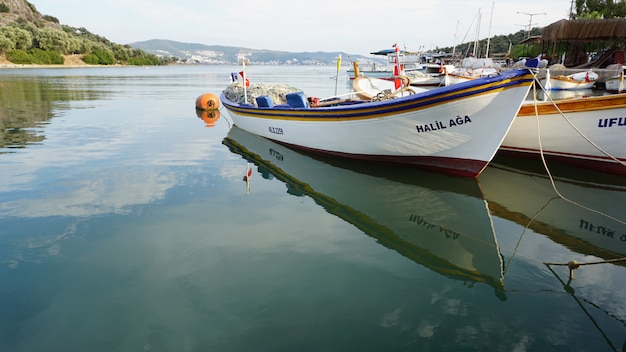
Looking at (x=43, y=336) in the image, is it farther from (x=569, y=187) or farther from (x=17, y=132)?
(x=17, y=132)

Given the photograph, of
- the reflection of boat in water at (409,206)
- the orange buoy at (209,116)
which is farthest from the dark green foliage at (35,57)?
the reflection of boat in water at (409,206)

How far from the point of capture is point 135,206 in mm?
7102

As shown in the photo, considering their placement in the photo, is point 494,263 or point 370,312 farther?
point 494,263

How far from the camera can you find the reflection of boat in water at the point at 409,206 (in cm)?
540

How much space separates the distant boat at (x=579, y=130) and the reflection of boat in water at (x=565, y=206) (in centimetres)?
40

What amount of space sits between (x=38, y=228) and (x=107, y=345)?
11.9 ft

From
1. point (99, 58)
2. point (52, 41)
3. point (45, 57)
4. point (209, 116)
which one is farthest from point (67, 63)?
point (209, 116)

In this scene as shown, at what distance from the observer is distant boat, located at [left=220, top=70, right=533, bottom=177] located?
7656mm

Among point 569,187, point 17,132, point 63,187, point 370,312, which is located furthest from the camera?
point 17,132

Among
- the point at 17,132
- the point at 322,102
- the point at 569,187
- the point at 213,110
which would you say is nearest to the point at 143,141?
the point at 17,132

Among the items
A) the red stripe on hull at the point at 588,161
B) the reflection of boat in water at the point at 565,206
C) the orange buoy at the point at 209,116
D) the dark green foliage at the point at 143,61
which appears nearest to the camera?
the reflection of boat in water at the point at 565,206

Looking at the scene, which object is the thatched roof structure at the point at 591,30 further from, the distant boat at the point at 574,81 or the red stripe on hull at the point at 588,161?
the red stripe on hull at the point at 588,161

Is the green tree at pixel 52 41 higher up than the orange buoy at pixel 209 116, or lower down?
higher up

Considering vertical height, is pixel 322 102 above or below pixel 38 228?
above
